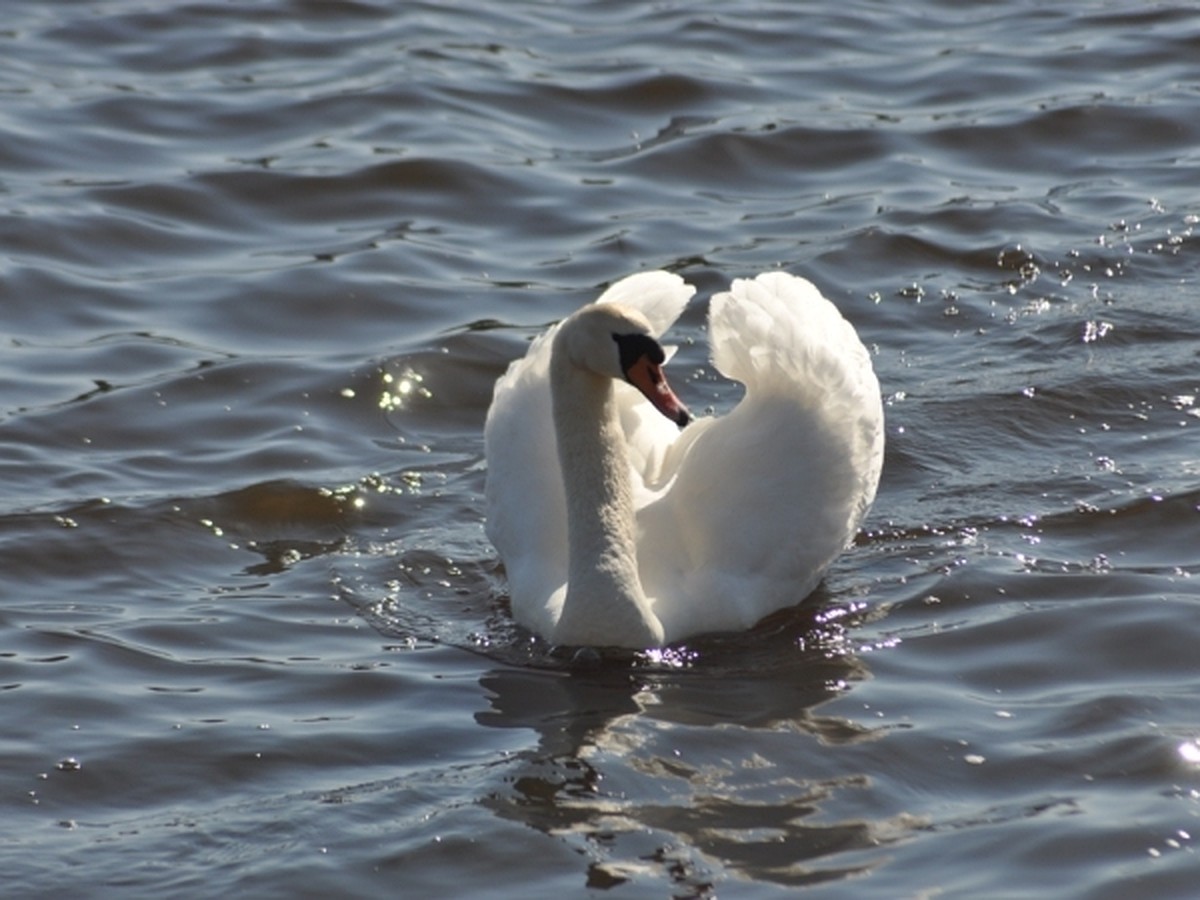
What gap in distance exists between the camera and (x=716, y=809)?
642 centimetres

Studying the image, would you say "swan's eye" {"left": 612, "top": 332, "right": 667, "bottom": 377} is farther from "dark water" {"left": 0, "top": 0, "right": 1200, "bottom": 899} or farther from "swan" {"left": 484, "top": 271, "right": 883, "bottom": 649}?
"dark water" {"left": 0, "top": 0, "right": 1200, "bottom": 899}

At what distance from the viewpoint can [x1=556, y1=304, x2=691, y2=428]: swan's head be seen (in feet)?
24.3

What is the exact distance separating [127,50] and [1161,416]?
7952 mm

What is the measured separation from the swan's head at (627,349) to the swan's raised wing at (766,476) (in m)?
0.63

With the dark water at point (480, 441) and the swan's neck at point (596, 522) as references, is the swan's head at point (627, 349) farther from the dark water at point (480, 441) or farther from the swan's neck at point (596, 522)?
the dark water at point (480, 441)

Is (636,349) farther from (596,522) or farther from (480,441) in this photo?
(480,441)

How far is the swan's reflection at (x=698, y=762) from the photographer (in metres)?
6.16

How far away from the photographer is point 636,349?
740 centimetres

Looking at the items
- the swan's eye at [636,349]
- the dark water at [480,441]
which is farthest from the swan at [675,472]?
the dark water at [480,441]

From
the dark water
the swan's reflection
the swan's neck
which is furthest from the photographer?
the swan's neck

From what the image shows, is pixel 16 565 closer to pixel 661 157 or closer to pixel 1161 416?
pixel 1161 416

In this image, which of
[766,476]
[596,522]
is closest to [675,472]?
[766,476]

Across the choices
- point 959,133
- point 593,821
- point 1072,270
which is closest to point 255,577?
point 593,821

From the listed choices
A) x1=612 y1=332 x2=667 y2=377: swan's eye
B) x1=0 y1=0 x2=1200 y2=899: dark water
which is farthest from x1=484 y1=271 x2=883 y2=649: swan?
x1=0 y1=0 x2=1200 y2=899: dark water
